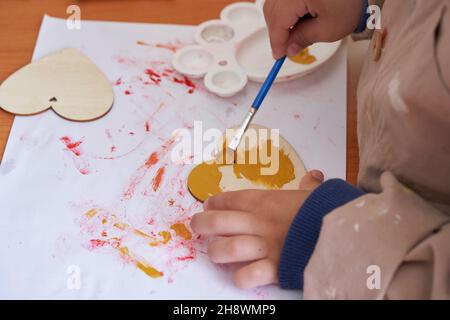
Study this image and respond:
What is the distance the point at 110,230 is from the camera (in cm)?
61

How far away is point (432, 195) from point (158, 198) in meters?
0.29

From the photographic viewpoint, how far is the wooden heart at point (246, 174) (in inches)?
25.6

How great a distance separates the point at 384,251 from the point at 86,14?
1.86 ft

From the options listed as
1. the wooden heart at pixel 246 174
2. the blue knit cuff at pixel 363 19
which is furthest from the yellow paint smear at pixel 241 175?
the blue knit cuff at pixel 363 19

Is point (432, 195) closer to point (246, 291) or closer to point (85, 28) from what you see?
point (246, 291)

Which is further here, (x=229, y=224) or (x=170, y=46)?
(x=170, y=46)

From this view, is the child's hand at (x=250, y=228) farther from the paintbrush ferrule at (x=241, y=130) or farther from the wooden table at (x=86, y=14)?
the wooden table at (x=86, y=14)

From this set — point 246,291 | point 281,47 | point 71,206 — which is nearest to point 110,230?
point 71,206

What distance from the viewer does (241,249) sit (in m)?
0.56

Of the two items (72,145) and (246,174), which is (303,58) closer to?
(246,174)

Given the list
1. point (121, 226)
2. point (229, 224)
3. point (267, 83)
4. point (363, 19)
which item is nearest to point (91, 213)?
point (121, 226)

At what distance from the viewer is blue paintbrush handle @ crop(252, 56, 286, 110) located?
700 millimetres

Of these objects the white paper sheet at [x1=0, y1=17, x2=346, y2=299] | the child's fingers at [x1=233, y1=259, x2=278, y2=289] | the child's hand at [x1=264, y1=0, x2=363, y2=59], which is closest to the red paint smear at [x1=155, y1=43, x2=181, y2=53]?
the white paper sheet at [x1=0, y1=17, x2=346, y2=299]
